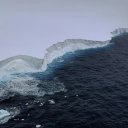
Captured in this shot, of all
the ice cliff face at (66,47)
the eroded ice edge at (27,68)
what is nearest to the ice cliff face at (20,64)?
the eroded ice edge at (27,68)

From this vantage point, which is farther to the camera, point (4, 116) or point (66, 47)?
point (66, 47)

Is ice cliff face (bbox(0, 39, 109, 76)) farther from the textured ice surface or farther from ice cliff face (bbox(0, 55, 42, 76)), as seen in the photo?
the textured ice surface

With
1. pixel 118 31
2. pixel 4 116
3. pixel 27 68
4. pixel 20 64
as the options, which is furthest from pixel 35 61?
pixel 118 31

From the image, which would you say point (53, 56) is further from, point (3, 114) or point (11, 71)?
point (3, 114)

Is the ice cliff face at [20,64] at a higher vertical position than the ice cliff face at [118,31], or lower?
lower

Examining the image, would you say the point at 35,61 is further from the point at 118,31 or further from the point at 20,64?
the point at 118,31

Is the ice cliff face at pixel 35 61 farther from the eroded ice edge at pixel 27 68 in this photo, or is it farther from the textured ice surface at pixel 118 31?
the textured ice surface at pixel 118 31

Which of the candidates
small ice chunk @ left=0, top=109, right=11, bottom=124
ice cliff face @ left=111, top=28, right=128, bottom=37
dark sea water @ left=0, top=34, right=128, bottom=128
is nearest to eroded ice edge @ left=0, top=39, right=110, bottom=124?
small ice chunk @ left=0, top=109, right=11, bottom=124
